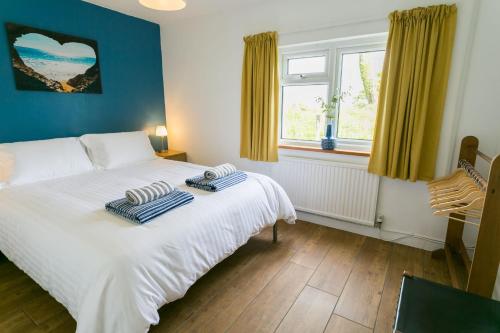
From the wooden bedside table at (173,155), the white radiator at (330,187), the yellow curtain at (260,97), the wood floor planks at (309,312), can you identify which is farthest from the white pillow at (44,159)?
the wood floor planks at (309,312)

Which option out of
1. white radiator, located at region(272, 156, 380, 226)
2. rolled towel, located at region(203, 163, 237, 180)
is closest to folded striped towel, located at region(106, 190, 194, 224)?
rolled towel, located at region(203, 163, 237, 180)

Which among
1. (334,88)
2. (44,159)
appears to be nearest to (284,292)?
(334,88)

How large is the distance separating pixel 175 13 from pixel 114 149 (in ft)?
5.71

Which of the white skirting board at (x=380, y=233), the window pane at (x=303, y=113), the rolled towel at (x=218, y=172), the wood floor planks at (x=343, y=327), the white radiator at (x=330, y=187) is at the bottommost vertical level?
the wood floor planks at (x=343, y=327)

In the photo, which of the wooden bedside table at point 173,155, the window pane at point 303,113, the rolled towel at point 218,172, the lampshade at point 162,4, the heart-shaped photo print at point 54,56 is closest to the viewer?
the lampshade at point 162,4

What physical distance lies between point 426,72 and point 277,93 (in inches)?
51.6

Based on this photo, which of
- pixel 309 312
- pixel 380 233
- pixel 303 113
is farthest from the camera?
pixel 303 113

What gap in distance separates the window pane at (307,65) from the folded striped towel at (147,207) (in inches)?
74.7

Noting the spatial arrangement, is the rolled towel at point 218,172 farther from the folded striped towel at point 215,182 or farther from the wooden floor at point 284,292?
the wooden floor at point 284,292

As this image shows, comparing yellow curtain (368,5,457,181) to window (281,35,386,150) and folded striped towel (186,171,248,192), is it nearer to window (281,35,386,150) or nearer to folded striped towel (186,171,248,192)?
window (281,35,386,150)

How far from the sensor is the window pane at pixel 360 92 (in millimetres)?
2445

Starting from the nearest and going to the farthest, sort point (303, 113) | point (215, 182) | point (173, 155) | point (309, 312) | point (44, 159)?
point (309, 312)
point (215, 182)
point (44, 159)
point (303, 113)
point (173, 155)

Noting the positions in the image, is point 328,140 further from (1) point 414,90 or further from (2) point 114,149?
(2) point 114,149

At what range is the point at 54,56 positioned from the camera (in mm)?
2586
